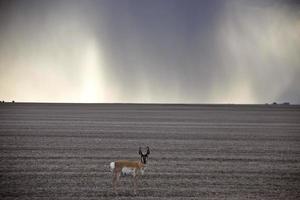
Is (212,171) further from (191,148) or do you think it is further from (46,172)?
(191,148)

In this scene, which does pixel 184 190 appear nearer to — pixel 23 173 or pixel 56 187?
pixel 56 187

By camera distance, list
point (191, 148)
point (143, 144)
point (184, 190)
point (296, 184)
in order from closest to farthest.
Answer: point (184, 190)
point (296, 184)
point (191, 148)
point (143, 144)

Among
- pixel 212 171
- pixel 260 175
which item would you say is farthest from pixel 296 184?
pixel 212 171

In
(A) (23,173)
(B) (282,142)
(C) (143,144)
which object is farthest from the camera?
(B) (282,142)

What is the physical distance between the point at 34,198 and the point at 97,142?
19.6m

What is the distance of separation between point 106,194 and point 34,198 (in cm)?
207

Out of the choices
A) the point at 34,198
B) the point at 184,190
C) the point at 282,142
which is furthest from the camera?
the point at 282,142

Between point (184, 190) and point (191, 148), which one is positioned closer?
point (184, 190)

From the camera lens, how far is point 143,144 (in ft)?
128

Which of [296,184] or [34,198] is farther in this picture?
[296,184]

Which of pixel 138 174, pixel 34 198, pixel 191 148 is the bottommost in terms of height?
pixel 34 198

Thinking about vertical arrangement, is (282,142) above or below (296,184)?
above

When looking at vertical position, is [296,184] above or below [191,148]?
below

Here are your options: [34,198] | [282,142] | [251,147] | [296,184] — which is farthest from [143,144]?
[34,198]
